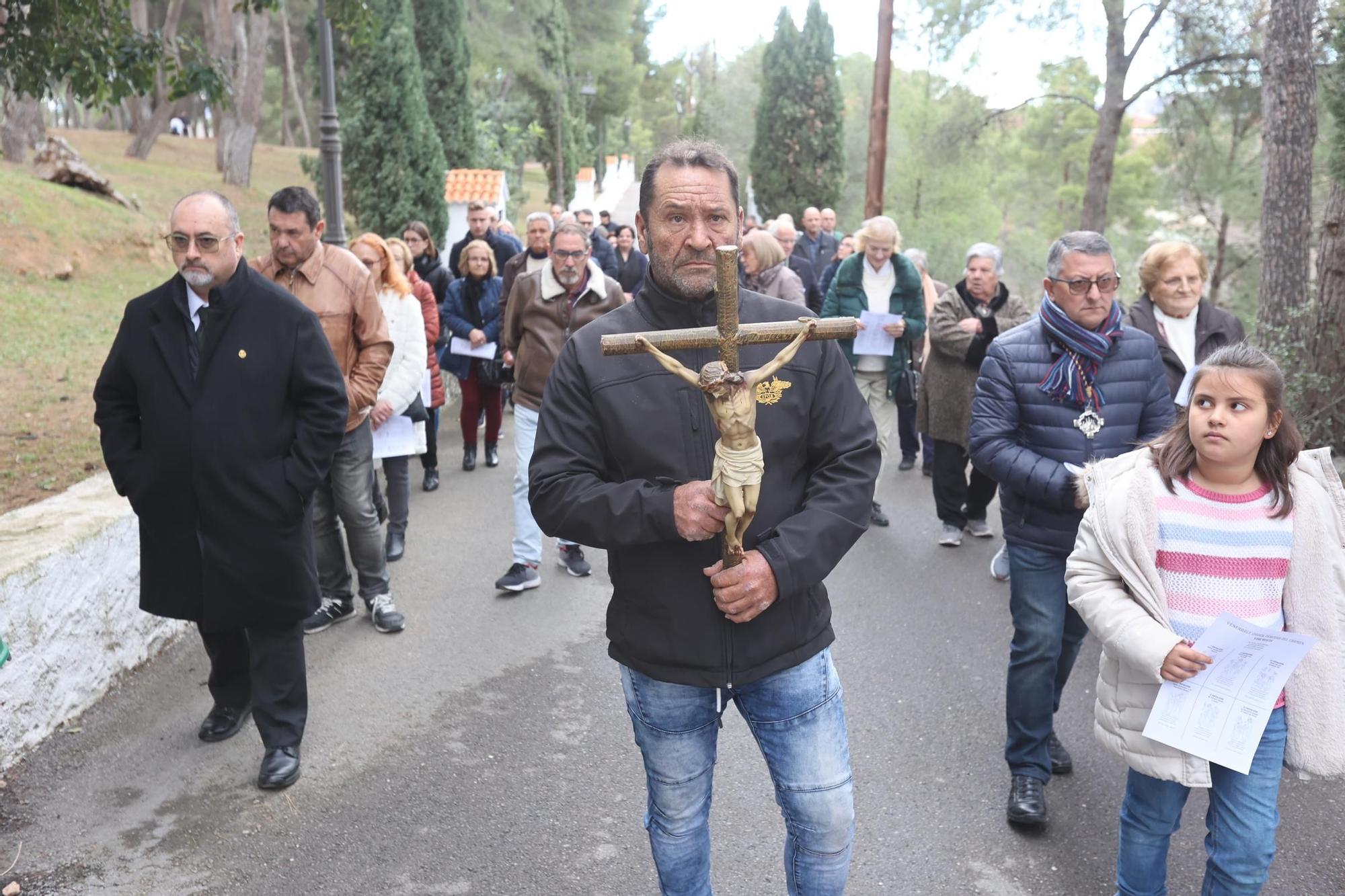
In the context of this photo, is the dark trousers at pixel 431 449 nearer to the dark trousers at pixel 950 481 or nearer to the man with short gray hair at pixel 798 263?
the man with short gray hair at pixel 798 263

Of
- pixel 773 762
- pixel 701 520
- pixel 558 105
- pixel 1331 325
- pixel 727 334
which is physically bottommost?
pixel 773 762

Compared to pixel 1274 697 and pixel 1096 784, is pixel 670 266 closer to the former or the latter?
pixel 1274 697

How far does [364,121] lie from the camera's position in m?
18.6

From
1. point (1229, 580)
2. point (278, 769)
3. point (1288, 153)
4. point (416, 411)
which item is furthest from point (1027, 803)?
point (1288, 153)

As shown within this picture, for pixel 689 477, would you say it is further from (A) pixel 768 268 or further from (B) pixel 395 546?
(A) pixel 768 268

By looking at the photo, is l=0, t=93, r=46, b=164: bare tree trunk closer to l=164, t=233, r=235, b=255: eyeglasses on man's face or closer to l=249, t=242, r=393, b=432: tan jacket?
l=249, t=242, r=393, b=432: tan jacket

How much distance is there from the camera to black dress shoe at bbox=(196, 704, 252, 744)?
191 inches

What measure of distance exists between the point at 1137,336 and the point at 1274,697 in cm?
154

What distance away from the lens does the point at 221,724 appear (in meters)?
4.89

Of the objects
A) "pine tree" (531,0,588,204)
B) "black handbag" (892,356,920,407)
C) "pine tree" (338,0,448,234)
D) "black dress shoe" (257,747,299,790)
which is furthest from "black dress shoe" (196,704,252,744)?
"pine tree" (531,0,588,204)

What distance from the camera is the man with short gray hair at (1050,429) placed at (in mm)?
4039

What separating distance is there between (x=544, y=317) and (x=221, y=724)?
314 cm

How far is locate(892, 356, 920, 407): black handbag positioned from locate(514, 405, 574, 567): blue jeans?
326cm

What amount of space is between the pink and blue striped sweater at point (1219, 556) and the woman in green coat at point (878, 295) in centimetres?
519
